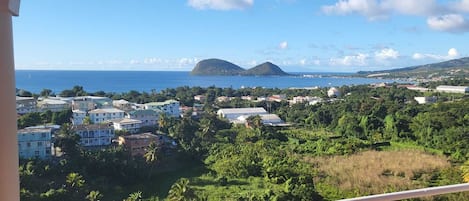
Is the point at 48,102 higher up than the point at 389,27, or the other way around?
the point at 389,27

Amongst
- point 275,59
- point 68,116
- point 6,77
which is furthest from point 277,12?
point 6,77

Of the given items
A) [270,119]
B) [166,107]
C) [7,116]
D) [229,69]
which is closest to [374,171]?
[270,119]

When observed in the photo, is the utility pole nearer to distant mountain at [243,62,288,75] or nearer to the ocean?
the ocean

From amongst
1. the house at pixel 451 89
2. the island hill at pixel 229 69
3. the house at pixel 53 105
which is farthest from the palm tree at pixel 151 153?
the house at pixel 451 89

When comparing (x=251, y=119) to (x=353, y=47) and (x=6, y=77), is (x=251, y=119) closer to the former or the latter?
(x=353, y=47)

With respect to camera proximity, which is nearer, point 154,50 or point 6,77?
point 6,77

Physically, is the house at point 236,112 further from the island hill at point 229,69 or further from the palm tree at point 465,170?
the palm tree at point 465,170
